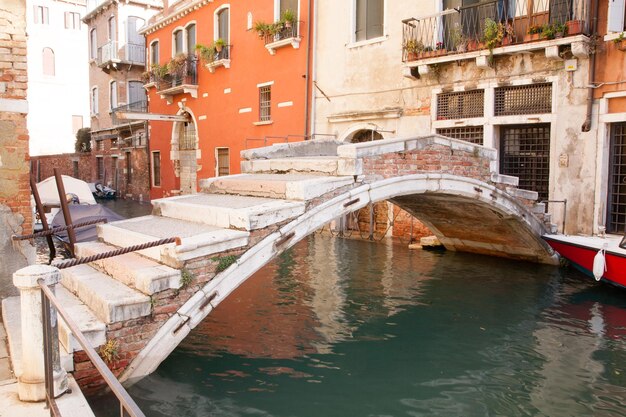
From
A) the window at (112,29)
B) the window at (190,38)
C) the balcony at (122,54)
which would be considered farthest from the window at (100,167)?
the window at (190,38)

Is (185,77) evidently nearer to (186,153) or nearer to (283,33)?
(186,153)

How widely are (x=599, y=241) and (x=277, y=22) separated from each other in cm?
843

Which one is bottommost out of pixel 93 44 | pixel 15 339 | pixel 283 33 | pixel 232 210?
pixel 15 339

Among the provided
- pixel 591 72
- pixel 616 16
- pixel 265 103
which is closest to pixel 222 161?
pixel 265 103

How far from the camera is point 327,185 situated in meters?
5.26

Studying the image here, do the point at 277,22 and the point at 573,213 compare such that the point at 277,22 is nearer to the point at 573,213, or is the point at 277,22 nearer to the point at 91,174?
the point at 573,213

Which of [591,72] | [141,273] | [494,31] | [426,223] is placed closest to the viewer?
[141,273]

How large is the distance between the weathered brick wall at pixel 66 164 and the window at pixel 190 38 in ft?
37.5

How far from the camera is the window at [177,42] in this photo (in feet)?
56.8

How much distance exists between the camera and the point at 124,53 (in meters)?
22.1

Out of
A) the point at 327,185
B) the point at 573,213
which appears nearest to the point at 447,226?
the point at 573,213

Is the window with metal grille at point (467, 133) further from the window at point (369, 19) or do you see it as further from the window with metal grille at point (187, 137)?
the window with metal grille at point (187, 137)

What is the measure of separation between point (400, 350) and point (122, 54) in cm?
2048

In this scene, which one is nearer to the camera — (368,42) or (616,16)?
(616,16)
